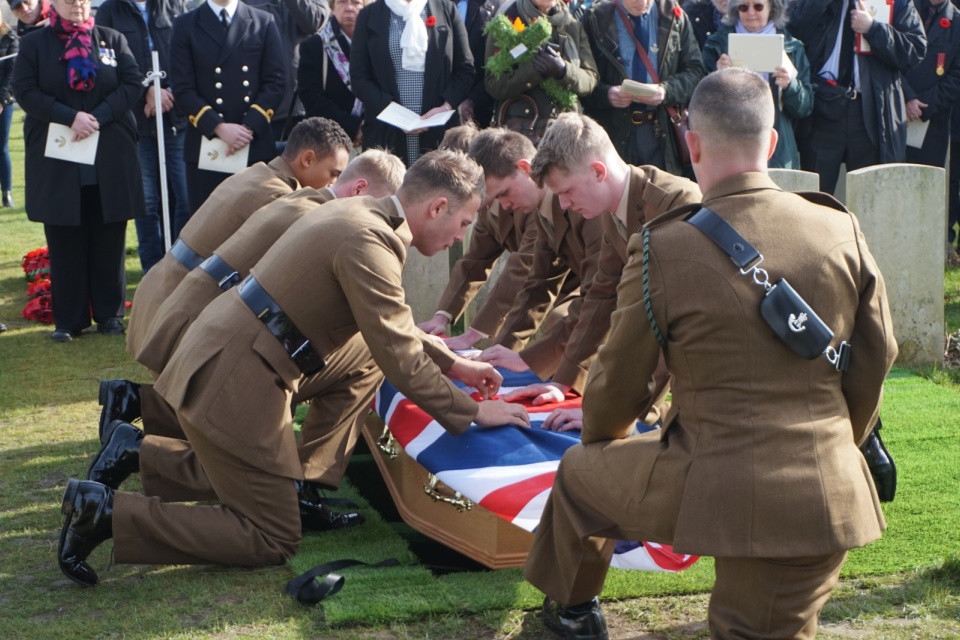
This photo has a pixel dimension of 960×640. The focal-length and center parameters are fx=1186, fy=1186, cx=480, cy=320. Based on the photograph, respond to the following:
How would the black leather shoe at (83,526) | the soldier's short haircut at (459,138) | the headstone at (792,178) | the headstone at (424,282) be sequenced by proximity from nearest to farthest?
1. the black leather shoe at (83,526)
2. the soldier's short haircut at (459,138)
3. the headstone at (792,178)
4. the headstone at (424,282)

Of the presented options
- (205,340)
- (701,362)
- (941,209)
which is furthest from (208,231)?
(941,209)

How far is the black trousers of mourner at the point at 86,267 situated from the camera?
7496 millimetres

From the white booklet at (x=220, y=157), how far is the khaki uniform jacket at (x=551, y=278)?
264 cm

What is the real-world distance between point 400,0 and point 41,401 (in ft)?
10.3

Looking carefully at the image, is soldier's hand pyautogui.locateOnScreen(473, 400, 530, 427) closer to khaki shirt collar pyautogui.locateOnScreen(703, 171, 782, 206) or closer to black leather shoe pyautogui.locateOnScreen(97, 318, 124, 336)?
khaki shirt collar pyautogui.locateOnScreen(703, 171, 782, 206)

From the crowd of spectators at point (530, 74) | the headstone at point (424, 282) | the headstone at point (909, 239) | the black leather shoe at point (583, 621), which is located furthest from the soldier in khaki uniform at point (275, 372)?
the crowd of spectators at point (530, 74)

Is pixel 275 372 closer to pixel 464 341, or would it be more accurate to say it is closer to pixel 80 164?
pixel 464 341

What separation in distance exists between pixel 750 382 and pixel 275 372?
180cm

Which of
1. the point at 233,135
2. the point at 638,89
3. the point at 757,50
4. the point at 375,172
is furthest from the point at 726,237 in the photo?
the point at 233,135

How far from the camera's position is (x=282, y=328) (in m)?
3.92

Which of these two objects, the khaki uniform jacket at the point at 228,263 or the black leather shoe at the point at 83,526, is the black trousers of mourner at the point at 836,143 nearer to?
the khaki uniform jacket at the point at 228,263

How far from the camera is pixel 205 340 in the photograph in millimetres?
3908

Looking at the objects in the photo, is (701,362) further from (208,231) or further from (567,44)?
(567,44)

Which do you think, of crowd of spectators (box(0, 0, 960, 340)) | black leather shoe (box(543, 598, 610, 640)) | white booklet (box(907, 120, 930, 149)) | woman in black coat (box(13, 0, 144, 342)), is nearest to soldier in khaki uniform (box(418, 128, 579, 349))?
crowd of spectators (box(0, 0, 960, 340))
